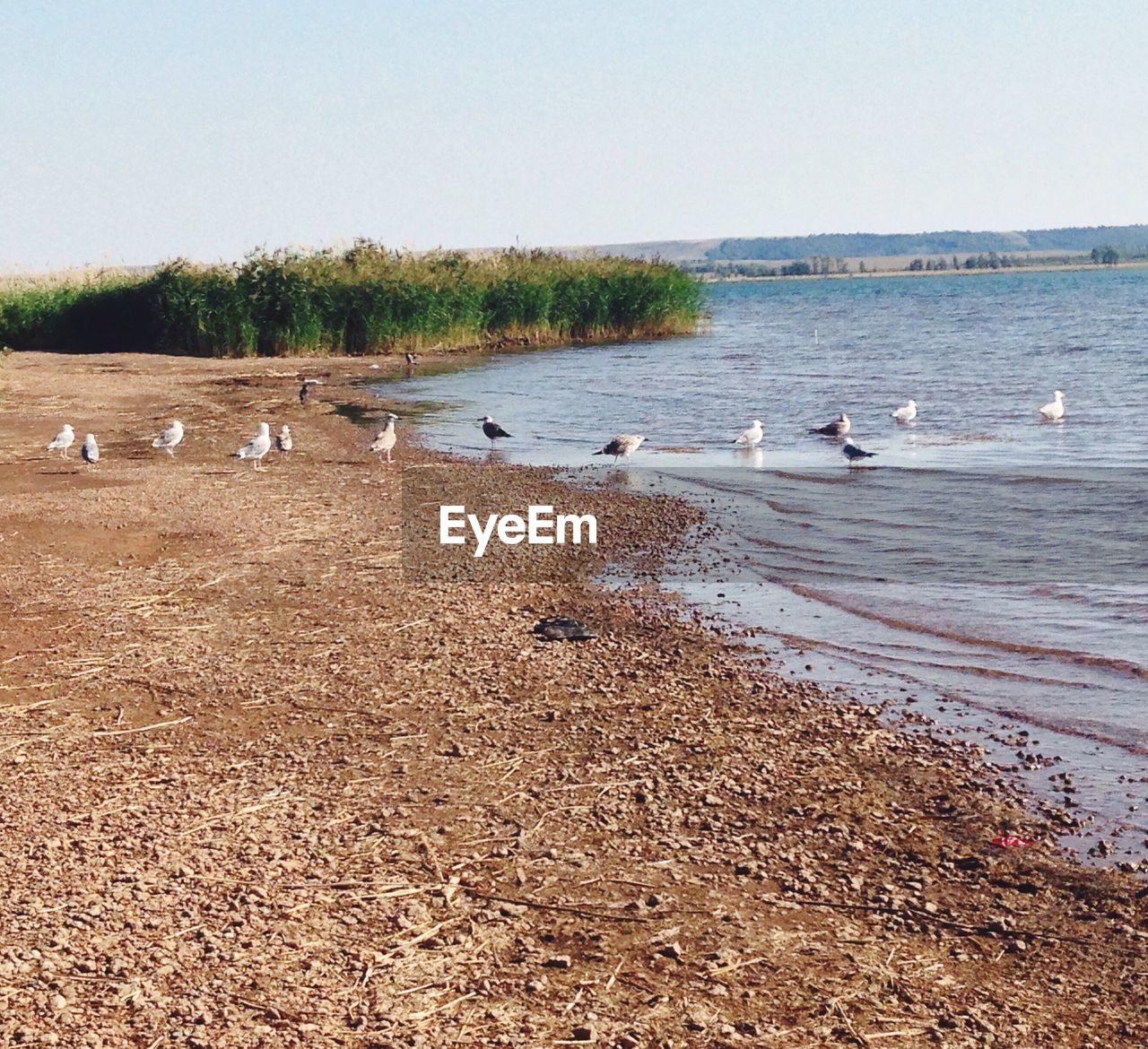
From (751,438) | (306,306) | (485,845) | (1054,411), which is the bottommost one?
(485,845)

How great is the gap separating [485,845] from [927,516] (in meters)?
11.6

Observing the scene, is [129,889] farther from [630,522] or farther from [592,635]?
[630,522]

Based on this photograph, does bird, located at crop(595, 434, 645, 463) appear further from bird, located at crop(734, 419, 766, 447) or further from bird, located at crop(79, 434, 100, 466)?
bird, located at crop(79, 434, 100, 466)

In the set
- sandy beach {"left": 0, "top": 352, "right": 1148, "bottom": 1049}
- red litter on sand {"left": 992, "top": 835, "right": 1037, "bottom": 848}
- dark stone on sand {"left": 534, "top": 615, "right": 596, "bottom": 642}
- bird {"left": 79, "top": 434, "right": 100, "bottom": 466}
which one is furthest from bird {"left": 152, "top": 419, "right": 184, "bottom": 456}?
red litter on sand {"left": 992, "top": 835, "right": 1037, "bottom": 848}

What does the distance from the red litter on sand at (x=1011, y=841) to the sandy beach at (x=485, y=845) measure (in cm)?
6

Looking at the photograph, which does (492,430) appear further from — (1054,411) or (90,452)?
(1054,411)

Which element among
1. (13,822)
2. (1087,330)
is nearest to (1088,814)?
(13,822)

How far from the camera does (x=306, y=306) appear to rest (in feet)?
145

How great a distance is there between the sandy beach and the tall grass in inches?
1315

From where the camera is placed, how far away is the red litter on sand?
268 inches

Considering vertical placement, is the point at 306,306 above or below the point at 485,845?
above

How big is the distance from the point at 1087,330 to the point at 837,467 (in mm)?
42374

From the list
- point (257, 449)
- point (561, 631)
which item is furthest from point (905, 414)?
point (561, 631)

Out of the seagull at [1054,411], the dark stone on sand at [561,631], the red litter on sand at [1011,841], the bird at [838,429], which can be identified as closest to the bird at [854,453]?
the bird at [838,429]
